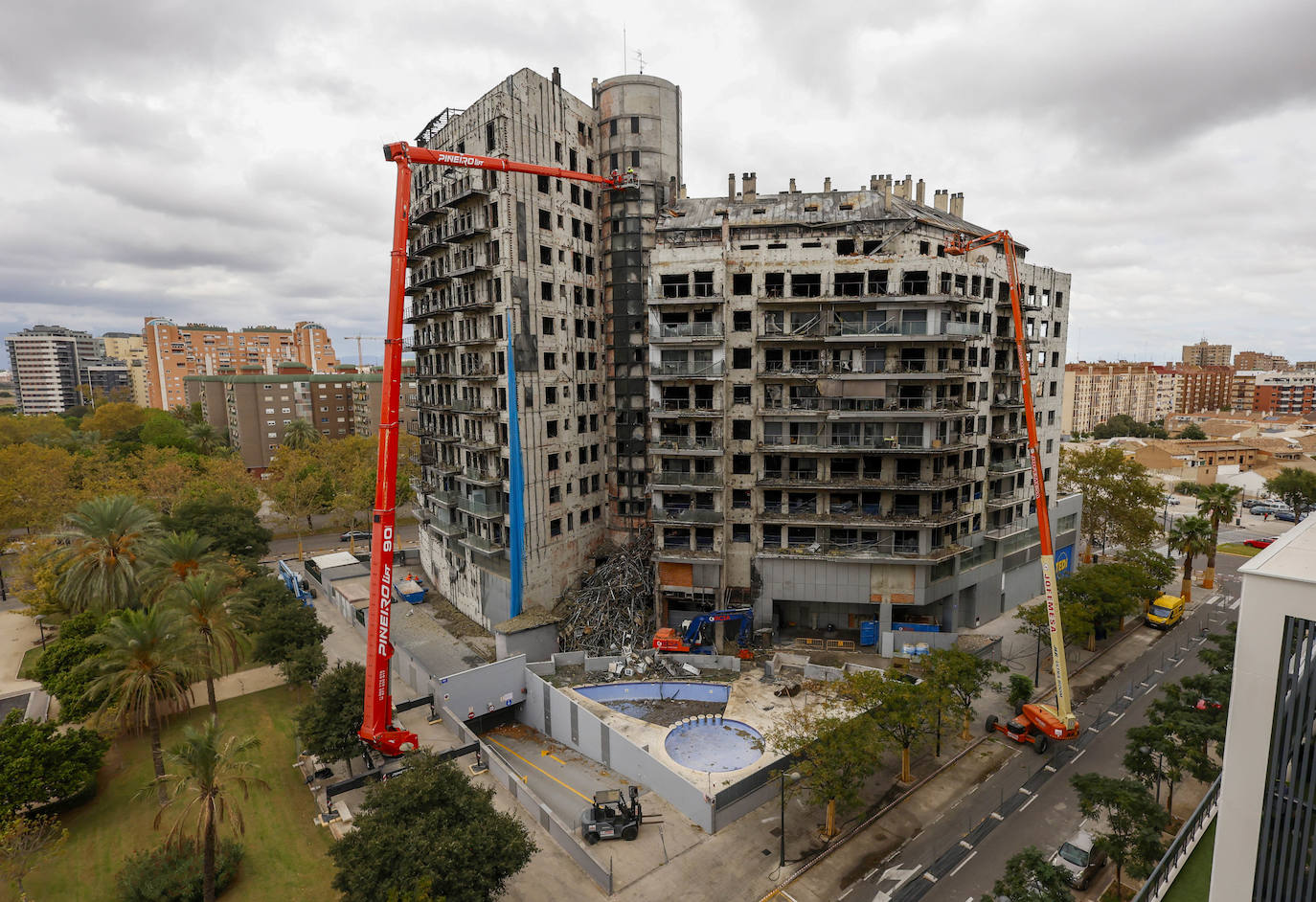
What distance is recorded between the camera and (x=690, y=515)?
2058 inches

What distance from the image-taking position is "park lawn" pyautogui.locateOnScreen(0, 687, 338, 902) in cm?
2983

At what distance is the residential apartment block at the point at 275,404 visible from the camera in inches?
5305

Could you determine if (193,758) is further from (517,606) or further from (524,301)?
(524,301)

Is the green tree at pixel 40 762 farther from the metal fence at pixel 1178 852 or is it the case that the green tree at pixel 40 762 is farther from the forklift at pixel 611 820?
the metal fence at pixel 1178 852

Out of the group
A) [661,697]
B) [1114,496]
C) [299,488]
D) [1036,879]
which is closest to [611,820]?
[661,697]

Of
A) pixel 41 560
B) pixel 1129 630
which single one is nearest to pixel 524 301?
pixel 41 560

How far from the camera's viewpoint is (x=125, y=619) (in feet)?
125

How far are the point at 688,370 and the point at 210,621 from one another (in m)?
36.2

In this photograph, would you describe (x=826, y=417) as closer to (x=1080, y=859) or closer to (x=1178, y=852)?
(x=1080, y=859)

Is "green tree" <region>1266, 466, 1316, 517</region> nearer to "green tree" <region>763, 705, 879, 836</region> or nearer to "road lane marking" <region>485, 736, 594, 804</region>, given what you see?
"green tree" <region>763, 705, 879, 836</region>

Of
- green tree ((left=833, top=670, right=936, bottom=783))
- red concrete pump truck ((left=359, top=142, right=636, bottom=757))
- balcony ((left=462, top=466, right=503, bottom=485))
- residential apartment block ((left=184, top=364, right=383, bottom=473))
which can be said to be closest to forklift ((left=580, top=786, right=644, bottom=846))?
red concrete pump truck ((left=359, top=142, right=636, bottom=757))

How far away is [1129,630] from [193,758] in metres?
66.3

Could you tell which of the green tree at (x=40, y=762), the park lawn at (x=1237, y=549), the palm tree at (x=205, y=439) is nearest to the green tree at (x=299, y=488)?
the palm tree at (x=205, y=439)

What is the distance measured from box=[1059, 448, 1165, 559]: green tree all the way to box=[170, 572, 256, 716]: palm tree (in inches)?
3086
